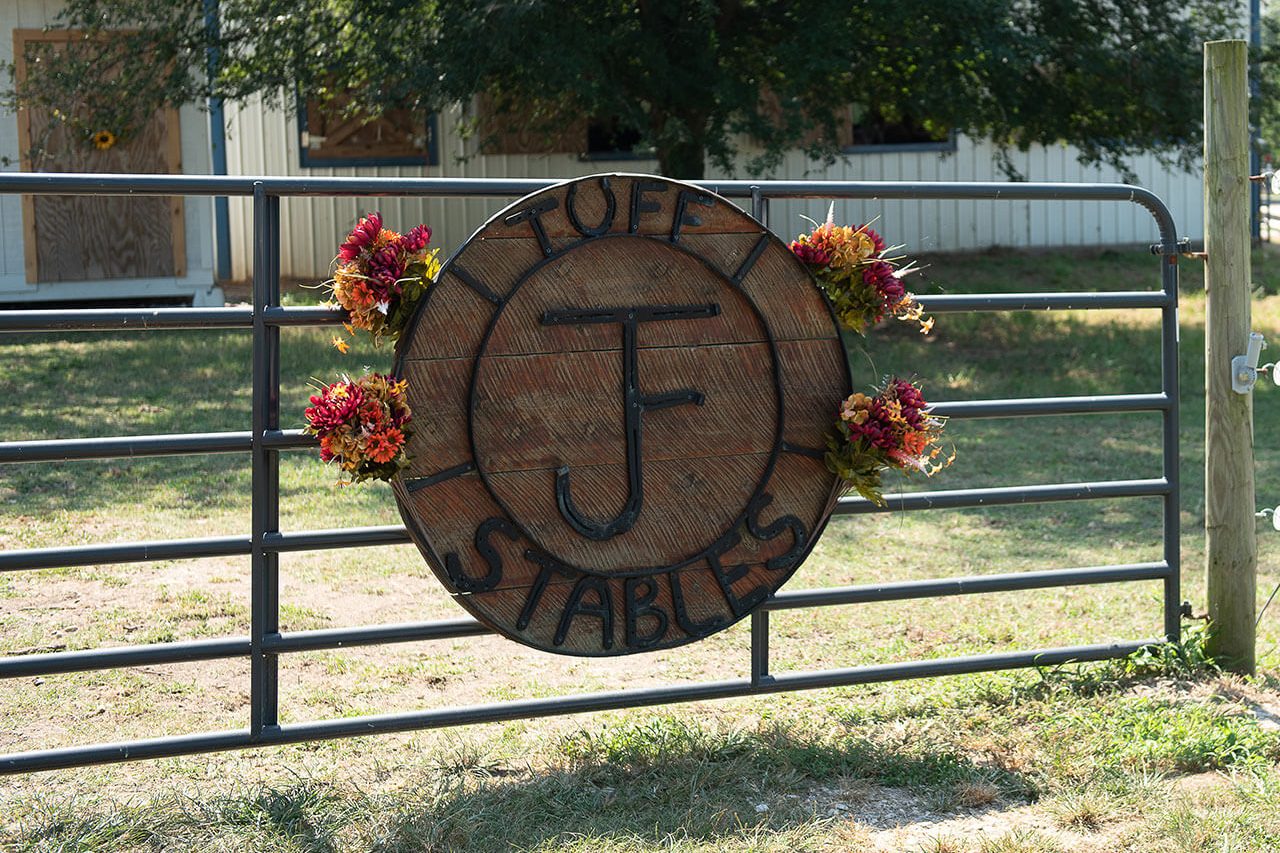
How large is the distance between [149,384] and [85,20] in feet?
9.73

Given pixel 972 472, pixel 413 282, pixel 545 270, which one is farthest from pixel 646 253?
pixel 972 472

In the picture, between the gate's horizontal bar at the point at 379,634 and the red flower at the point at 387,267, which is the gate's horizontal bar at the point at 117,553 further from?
the red flower at the point at 387,267

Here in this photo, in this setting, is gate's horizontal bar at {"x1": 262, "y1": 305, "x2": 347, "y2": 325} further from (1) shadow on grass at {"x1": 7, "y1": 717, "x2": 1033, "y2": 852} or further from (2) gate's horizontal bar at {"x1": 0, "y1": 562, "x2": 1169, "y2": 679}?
(1) shadow on grass at {"x1": 7, "y1": 717, "x2": 1033, "y2": 852}

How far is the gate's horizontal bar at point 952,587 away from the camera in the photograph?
392 cm

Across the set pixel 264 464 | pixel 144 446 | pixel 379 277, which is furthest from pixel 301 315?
pixel 144 446

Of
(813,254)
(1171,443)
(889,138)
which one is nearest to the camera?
(813,254)

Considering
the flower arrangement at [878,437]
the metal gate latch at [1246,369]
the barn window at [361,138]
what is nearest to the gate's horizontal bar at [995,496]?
the flower arrangement at [878,437]

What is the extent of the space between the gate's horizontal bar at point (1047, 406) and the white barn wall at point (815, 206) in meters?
8.78

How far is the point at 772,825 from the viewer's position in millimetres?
3430

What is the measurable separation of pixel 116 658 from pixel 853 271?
2104 millimetres

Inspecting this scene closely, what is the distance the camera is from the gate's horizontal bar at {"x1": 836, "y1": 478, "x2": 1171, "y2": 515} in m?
3.95

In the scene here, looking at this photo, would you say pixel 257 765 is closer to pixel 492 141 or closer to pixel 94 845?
pixel 94 845

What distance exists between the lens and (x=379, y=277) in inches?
131

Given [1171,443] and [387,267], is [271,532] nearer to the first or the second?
[387,267]
